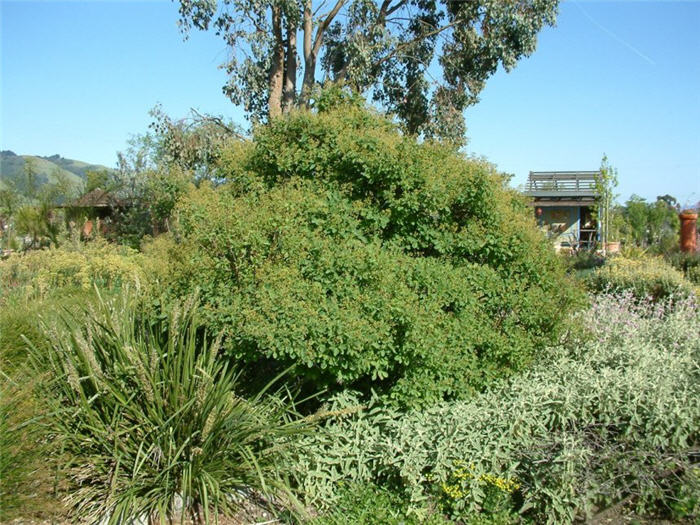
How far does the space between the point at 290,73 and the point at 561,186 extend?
58.9 ft

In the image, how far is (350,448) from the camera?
4.28 m

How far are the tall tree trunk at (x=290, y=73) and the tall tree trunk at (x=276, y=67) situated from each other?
141mm

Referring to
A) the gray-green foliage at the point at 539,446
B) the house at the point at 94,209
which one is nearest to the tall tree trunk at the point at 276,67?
the house at the point at 94,209

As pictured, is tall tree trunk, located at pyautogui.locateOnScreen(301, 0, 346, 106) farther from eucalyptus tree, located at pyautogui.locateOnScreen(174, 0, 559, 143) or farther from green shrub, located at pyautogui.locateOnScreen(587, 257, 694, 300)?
green shrub, located at pyautogui.locateOnScreen(587, 257, 694, 300)

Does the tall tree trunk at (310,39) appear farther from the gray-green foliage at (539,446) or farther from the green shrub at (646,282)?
the gray-green foliage at (539,446)

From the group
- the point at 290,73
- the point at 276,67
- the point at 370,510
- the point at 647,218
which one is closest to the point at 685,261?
the point at 290,73

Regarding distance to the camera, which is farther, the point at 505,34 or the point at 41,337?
the point at 505,34

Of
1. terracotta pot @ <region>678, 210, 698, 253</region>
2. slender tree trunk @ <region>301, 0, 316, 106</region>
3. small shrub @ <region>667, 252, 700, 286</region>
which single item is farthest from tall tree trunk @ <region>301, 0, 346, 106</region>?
terracotta pot @ <region>678, 210, 698, 253</region>

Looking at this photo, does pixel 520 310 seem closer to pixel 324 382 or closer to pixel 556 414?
pixel 556 414

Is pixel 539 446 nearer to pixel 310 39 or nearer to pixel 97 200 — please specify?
pixel 310 39

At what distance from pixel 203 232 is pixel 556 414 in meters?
2.82

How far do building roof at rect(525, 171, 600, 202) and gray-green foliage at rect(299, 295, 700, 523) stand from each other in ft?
83.2

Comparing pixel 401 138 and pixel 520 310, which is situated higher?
pixel 401 138

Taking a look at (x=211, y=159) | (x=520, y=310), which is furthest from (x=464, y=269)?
(x=211, y=159)
